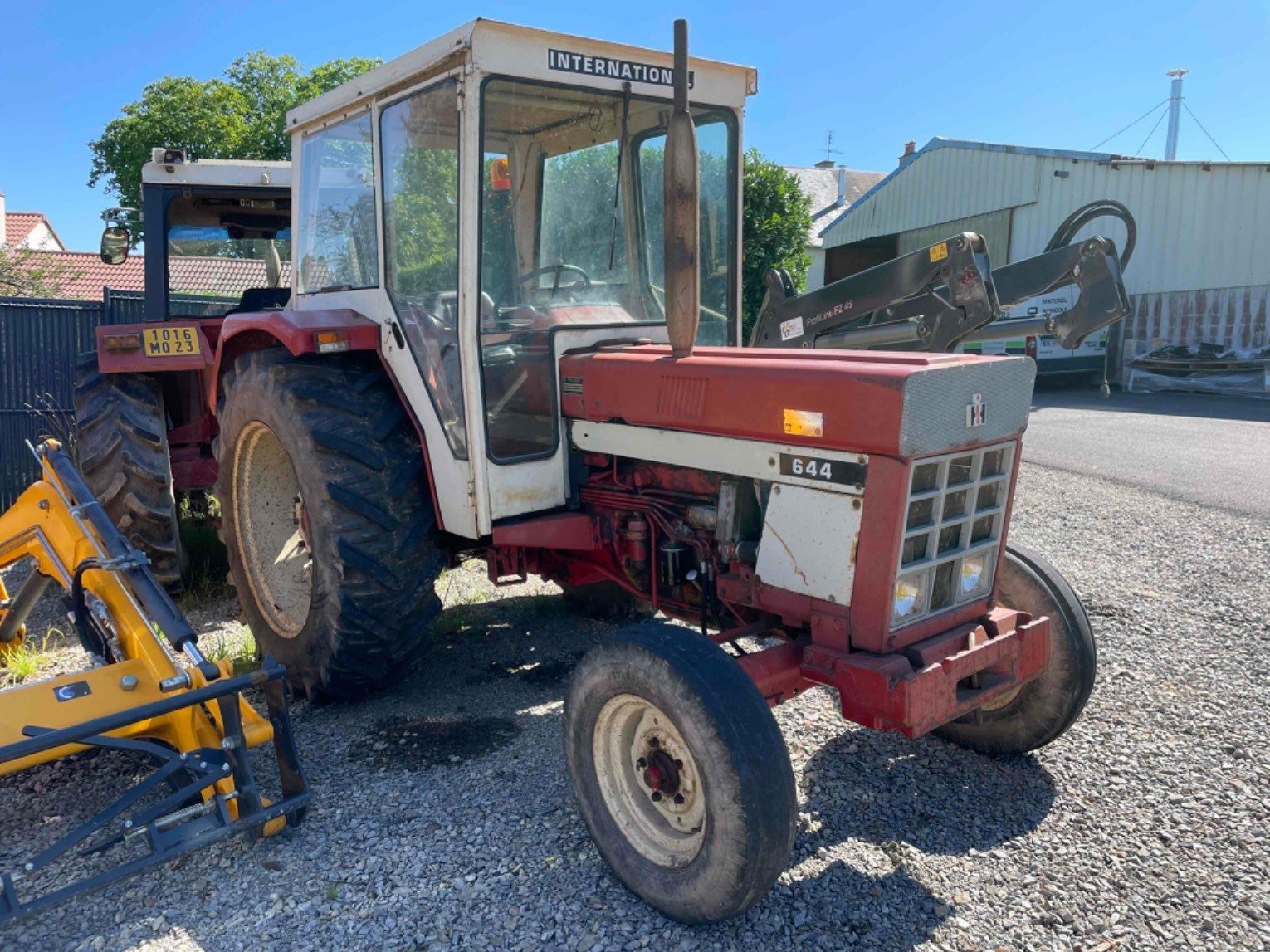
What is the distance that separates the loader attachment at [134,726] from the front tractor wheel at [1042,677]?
2.33 metres

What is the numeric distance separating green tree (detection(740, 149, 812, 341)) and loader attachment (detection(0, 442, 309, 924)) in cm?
1130

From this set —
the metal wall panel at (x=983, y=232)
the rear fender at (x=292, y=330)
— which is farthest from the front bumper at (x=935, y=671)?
the metal wall panel at (x=983, y=232)

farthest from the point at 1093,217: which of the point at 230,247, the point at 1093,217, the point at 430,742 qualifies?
the point at 230,247

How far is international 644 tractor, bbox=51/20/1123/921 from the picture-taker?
2650mm

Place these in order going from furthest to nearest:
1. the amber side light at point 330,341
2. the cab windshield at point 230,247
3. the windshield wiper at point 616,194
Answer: the cab windshield at point 230,247, the windshield wiper at point 616,194, the amber side light at point 330,341

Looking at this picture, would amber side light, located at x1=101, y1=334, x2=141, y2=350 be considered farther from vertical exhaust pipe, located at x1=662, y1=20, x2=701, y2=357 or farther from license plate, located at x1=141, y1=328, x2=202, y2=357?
vertical exhaust pipe, located at x1=662, y1=20, x2=701, y2=357

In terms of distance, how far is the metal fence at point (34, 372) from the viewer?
7.70 m

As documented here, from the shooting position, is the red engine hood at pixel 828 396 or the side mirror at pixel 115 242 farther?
the side mirror at pixel 115 242

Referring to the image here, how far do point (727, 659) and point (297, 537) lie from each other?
2541 mm

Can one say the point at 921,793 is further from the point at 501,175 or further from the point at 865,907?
the point at 501,175

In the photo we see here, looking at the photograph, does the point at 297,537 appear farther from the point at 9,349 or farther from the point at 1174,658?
the point at 9,349

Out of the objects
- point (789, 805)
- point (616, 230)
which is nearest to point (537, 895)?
point (789, 805)

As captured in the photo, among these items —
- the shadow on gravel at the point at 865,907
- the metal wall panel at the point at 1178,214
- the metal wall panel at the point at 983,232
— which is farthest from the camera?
the metal wall panel at the point at 983,232

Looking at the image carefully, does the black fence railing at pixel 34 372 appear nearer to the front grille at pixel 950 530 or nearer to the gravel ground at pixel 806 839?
the gravel ground at pixel 806 839
